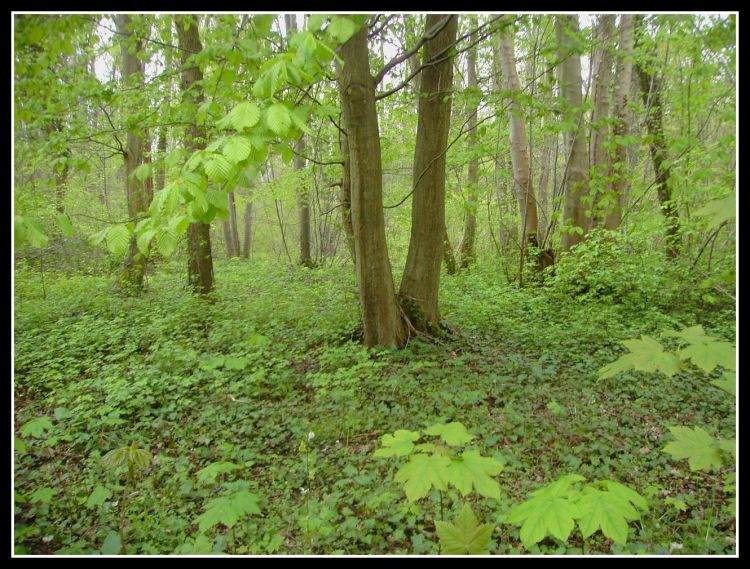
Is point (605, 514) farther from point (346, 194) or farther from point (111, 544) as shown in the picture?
point (346, 194)

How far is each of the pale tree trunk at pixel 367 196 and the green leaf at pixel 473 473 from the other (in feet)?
10.8

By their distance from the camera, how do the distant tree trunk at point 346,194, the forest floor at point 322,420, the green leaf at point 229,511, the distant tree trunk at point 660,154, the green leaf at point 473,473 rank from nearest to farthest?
the green leaf at point 473,473, the green leaf at point 229,511, the forest floor at point 322,420, the distant tree trunk at point 346,194, the distant tree trunk at point 660,154

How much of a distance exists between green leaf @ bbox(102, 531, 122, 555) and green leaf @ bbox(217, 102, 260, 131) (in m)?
2.36

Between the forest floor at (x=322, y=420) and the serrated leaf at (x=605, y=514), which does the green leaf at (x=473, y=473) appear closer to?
the serrated leaf at (x=605, y=514)

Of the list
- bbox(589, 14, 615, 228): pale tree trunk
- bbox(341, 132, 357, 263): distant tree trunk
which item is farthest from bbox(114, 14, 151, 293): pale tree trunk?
bbox(589, 14, 615, 228): pale tree trunk

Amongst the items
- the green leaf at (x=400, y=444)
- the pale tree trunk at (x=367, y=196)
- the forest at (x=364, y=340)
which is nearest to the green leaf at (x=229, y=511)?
the forest at (x=364, y=340)

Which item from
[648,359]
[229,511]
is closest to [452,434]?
[648,359]

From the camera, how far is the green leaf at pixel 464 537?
67.8 inches

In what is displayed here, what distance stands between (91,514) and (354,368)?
249cm

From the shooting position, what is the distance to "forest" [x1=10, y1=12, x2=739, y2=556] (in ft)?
6.03

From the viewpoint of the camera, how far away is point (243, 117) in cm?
180

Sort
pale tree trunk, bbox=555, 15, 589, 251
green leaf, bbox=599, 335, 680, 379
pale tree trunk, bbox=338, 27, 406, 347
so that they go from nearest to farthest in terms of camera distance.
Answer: green leaf, bbox=599, 335, 680, 379, pale tree trunk, bbox=338, 27, 406, 347, pale tree trunk, bbox=555, 15, 589, 251

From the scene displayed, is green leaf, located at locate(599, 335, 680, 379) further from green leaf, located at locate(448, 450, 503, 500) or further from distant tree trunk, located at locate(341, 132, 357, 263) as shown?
distant tree trunk, located at locate(341, 132, 357, 263)

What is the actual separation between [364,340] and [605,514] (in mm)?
3821
